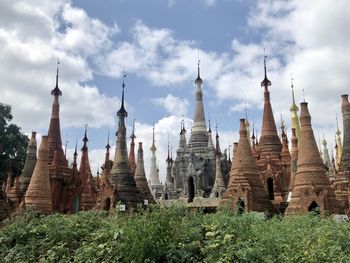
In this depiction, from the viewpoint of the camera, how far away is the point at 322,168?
1977 cm

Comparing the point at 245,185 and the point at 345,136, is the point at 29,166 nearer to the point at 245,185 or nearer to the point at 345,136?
the point at 245,185

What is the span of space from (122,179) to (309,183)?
11.6 metres

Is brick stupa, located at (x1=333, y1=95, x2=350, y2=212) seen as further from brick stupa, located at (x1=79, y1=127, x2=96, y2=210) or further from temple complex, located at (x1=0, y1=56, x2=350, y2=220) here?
brick stupa, located at (x1=79, y1=127, x2=96, y2=210)

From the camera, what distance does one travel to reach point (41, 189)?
24.0 m

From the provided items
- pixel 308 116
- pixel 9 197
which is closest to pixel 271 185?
pixel 308 116

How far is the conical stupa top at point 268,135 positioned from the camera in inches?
1109

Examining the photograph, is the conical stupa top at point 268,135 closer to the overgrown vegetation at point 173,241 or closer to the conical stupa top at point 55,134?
the conical stupa top at point 55,134

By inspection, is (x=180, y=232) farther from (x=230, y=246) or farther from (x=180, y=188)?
(x=180, y=188)

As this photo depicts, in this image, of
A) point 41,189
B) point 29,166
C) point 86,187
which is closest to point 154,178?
point 86,187

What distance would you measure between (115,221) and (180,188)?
27.3m

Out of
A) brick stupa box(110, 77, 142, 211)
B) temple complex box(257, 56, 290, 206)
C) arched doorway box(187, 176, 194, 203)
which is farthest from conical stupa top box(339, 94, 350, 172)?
arched doorway box(187, 176, 194, 203)

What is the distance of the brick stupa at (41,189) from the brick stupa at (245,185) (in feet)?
33.8

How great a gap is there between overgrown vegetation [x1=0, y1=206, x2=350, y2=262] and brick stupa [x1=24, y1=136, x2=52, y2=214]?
11.8 m

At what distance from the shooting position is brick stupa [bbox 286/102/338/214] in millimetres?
18828
